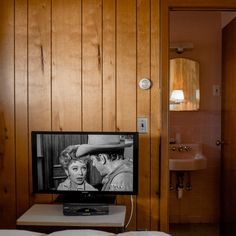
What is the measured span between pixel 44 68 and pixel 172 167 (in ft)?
5.52

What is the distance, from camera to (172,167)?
3.64m

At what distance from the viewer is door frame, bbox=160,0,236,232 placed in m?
2.65

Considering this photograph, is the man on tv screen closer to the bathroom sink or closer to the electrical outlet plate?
the electrical outlet plate

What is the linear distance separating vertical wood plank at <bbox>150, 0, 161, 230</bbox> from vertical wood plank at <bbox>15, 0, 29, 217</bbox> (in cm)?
94

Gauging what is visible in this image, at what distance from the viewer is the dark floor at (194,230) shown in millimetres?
3668

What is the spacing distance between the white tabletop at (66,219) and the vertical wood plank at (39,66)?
306 mm

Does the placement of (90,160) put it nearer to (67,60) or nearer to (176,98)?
(67,60)

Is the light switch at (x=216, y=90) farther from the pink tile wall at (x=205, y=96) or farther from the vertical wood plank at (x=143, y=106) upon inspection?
the vertical wood plank at (x=143, y=106)

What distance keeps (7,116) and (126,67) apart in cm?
96

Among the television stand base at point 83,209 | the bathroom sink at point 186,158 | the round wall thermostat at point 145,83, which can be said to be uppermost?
the round wall thermostat at point 145,83

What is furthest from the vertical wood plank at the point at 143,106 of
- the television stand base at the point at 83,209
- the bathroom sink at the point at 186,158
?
the bathroom sink at the point at 186,158

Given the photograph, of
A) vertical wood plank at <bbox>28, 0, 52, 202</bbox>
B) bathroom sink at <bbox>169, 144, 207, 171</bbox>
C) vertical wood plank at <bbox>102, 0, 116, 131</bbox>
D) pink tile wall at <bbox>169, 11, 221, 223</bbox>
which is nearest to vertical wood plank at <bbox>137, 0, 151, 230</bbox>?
vertical wood plank at <bbox>102, 0, 116, 131</bbox>

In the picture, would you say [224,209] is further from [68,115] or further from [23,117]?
Result: [23,117]

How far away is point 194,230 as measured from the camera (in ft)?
12.4
